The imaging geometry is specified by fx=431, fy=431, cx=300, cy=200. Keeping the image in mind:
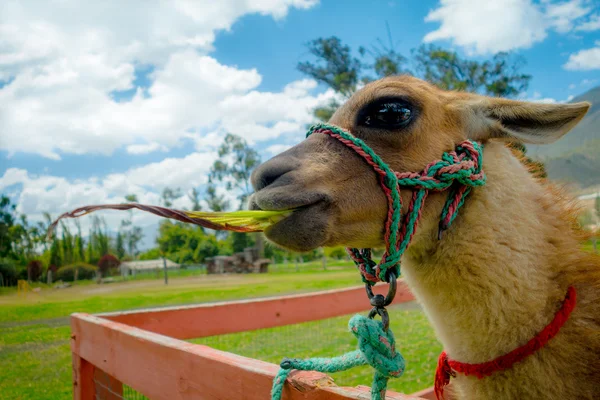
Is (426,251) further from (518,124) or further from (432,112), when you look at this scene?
(518,124)

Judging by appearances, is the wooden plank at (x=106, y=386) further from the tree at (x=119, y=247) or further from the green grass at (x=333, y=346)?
the tree at (x=119, y=247)

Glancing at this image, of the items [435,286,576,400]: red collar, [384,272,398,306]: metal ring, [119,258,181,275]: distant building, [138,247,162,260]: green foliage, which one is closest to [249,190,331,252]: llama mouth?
[384,272,398,306]: metal ring

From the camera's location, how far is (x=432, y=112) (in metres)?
2.12

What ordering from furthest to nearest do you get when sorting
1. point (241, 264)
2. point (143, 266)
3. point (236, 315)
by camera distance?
1. point (143, 266)
2. point (241, 264)
3. point (236, 315)

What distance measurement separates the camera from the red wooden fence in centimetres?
176

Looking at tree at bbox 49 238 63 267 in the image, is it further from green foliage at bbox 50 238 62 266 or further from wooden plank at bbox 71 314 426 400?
wooden plank at bbox 71 314 426 400

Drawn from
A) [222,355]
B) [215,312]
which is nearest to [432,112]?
[222,355]

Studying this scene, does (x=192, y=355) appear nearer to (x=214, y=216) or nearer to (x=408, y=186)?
(x=214, y=216)

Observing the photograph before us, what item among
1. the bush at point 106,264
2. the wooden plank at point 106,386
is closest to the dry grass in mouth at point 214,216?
the wooden plank at point 106,386

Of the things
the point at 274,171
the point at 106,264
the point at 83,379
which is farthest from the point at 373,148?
the point at 106,264

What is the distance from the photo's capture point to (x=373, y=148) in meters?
1.99

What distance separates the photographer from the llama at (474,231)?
5.76 ft

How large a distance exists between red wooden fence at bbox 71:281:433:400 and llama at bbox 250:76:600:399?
0.51 m

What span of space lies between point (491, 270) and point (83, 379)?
10.7ft
